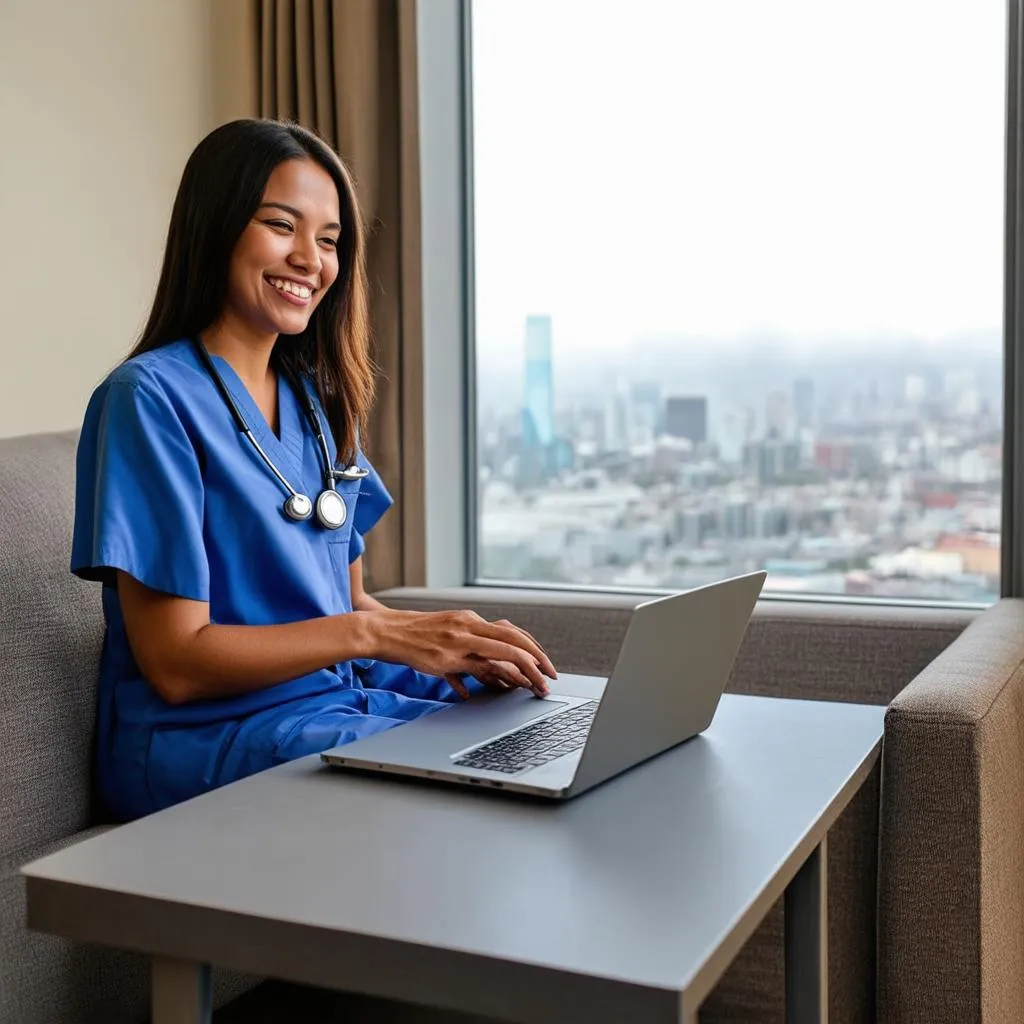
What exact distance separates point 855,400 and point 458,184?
97cm

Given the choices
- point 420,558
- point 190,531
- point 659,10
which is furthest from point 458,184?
point 190,531

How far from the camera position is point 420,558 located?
2.68 meters

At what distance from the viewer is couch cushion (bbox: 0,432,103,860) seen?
63.0 inches

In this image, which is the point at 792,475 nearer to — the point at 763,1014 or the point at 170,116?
the point at 763,1014

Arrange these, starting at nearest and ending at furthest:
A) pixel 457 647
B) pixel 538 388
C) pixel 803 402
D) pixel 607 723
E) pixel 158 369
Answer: pixel 607 723, pixel 457 647, pixel 158 369, pixel 803 402, pixel 538 388

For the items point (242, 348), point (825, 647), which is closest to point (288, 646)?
point (242, 348)

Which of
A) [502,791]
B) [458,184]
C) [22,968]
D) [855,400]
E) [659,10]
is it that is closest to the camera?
[502,791]

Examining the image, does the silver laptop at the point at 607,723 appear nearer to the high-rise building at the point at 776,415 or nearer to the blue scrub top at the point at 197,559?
the blue scrub top at the point at 197,559

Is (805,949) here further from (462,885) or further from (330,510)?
(330,510)

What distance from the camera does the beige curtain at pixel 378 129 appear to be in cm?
259

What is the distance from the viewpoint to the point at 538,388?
2.79 meters

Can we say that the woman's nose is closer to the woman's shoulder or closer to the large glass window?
the woman's shoulder

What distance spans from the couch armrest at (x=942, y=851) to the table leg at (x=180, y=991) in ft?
2.72

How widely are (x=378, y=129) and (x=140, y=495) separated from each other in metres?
1.43
